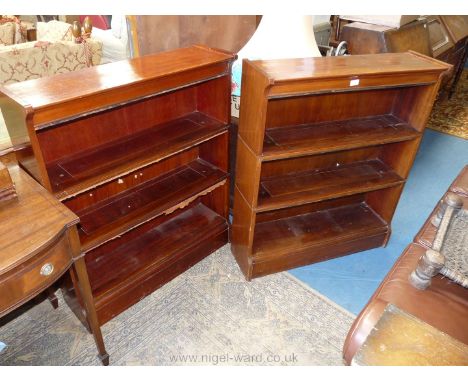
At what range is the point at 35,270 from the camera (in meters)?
1.19

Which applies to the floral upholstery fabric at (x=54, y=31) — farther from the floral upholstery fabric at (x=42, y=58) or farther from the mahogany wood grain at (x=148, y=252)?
the mahogany wood grain at (x=148, y=252)

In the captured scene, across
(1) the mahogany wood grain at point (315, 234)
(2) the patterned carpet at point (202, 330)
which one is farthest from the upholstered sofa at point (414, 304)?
(1) the mahogany wood grain at point (315, 234)

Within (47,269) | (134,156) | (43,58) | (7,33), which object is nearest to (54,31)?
(7,33)

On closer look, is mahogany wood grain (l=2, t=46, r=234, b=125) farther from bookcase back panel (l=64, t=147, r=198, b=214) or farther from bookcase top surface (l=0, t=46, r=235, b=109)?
bookcase back panel (l=64, t=147, r=198, b=214)

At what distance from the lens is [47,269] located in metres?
1.23

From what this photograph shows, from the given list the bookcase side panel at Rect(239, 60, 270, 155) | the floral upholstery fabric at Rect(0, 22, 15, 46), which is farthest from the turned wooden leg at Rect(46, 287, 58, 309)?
the floral upholstery fabric at Rect(0, 22, 15, 46)

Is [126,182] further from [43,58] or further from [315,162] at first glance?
[43,58]

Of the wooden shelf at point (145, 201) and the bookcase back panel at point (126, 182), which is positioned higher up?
the bookcase back panel at point (126, 182)

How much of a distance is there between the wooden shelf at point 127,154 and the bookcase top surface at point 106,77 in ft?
1.13

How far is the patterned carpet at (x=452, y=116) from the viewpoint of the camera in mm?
4098

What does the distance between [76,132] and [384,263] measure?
1999mm

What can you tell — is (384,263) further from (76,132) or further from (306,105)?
(76,132)

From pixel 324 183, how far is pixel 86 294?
1427mm

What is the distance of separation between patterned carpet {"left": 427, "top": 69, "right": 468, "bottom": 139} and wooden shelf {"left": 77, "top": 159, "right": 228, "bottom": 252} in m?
3.16
